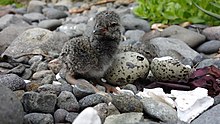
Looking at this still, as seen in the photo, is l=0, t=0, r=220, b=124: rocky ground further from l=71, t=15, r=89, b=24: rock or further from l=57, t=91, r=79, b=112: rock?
l=71, t=15, r=89, b=24: rock

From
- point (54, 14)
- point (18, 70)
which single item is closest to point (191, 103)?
point (18, 70)

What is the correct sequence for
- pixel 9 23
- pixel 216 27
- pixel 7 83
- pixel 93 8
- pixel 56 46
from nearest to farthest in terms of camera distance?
pixel 7 83 → pixel 56 46 → pixel 216 27 → pixel 9 23 → pixel 93 8

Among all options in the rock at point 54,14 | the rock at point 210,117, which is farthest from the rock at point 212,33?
the rock at point 54,14

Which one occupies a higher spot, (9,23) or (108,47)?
(108,47)

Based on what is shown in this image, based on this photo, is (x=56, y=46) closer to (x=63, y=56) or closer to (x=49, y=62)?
(x=49, y=62)

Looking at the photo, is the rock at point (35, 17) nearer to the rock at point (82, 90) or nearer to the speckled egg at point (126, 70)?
the speckled egg at point (126, 70)

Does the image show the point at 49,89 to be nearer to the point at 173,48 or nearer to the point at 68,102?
the point at 68,102

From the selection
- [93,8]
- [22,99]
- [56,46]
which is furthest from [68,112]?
[93,8]
